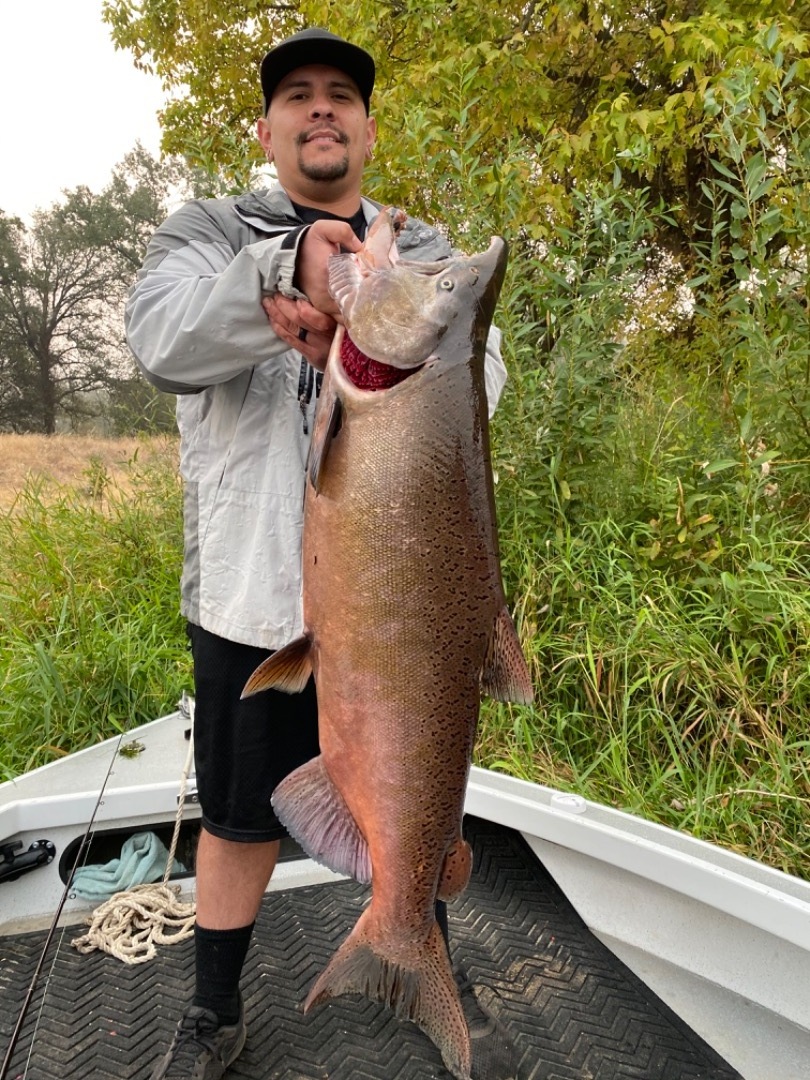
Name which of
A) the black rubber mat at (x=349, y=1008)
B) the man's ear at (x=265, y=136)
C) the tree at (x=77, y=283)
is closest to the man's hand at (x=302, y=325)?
the man's ear at (x=265, y=136)

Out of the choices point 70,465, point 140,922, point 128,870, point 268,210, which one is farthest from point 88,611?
point 268,210

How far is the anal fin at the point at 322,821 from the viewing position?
65.3 inches

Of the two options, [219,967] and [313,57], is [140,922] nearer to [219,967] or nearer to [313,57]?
[219,967]

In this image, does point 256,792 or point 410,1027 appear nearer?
point 256,792

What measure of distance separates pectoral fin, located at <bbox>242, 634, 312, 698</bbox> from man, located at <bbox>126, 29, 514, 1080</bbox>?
1.03 feet

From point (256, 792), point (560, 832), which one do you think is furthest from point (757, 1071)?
point (256, 792)

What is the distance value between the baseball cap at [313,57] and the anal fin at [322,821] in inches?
73.7

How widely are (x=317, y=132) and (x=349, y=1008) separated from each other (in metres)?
2.65

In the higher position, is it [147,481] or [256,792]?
[147,481]

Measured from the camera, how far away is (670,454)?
4.30m

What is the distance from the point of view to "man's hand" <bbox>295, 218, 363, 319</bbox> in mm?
1514

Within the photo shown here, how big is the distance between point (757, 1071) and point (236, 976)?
1551 millimetres

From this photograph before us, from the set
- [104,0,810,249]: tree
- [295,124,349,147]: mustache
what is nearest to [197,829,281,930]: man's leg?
[295,124,349,147]: mustache

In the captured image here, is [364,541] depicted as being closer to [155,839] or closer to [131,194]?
[155,839]
